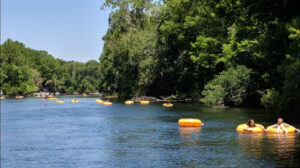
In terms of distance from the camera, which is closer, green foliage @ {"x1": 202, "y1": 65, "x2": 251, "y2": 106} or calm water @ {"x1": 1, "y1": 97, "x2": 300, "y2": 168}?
calm water @ {"x1": 1, "y1": 97, "x2": 300, "y2": 168}

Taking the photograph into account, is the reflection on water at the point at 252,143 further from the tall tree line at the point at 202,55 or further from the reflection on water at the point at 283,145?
the tall tree line at the point at 202,55

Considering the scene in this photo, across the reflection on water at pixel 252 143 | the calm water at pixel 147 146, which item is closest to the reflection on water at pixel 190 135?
the calm water at pixel 147 146

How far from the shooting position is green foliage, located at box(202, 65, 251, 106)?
1964 inches

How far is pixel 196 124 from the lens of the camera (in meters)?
33.0

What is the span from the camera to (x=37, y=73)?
152250mm

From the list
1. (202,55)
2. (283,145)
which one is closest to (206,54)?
(202,55)

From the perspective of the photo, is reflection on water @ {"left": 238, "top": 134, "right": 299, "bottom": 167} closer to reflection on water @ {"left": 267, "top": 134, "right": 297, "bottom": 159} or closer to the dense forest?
reflection on water @ {"left": 267, "top": 134, "right": 297, "bottom": 159}

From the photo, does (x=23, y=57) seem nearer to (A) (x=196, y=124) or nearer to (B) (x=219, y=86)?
(B) (x=219, y=86)

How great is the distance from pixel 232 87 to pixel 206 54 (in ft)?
25.0

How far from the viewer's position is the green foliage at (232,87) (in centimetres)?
4988

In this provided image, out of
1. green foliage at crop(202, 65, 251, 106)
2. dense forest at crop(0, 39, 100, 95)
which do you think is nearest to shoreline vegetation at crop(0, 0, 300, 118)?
green foliage at crop(202, 65, 251, 106)

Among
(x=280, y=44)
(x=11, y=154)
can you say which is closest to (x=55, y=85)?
(x=280, y=44)

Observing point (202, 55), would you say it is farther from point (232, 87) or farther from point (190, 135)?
point (190, 135)

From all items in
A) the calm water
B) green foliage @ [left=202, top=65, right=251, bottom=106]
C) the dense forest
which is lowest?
the calm water
